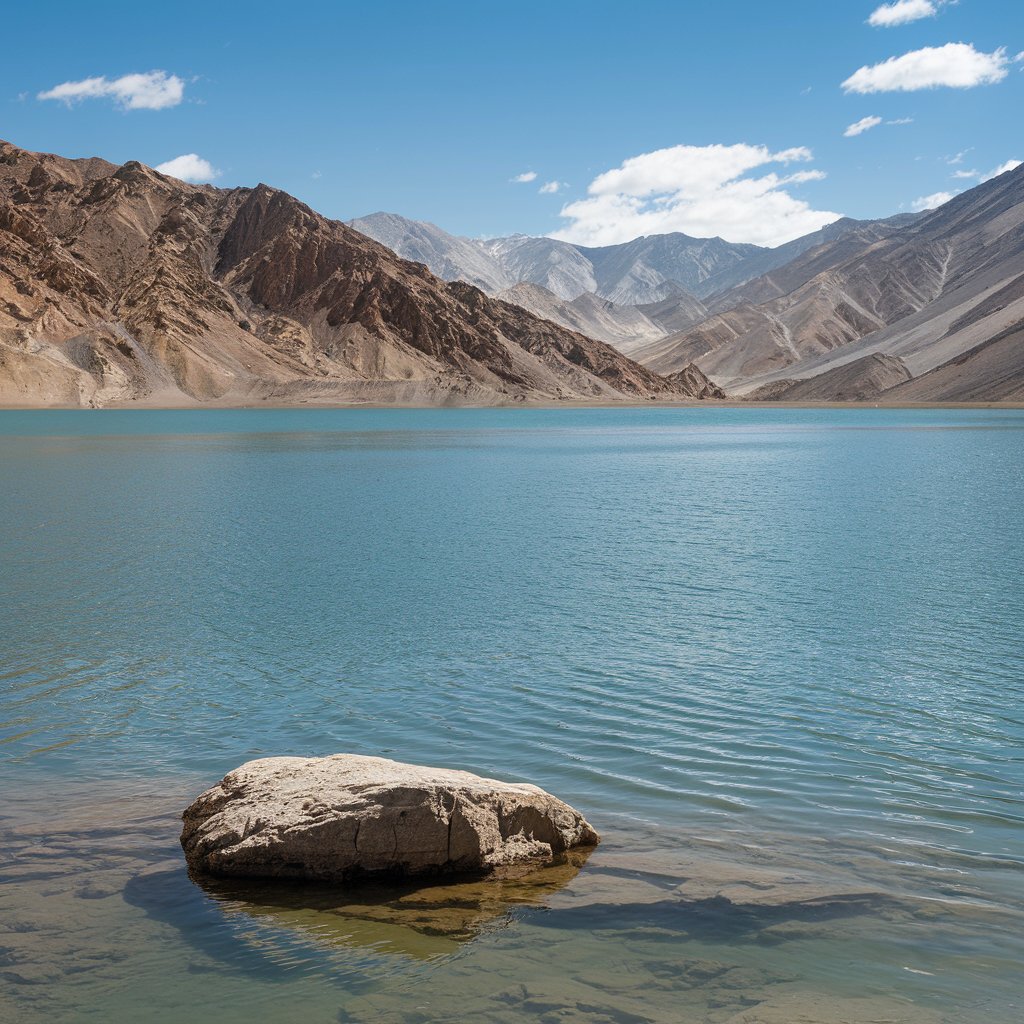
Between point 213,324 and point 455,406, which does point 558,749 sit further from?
point 213,324

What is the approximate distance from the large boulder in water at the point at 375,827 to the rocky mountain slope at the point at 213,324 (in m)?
148

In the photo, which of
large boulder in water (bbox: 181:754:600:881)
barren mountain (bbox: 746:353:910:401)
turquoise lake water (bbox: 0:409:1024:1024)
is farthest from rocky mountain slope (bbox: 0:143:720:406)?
large boulder in water (bbox: 181:754:600:881)

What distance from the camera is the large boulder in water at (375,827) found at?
8484 mm

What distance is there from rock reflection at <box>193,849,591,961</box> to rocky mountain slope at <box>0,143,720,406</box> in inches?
5837

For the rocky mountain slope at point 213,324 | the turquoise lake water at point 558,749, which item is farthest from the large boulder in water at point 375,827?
the rocky mountain slope at point 213,324

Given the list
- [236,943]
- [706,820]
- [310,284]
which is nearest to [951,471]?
[706,820]

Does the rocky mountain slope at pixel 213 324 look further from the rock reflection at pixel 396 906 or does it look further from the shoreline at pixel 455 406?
the rock reflection at pixel 396 906

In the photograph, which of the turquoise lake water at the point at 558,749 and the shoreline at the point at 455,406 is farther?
the shoreline at the point at 455,406

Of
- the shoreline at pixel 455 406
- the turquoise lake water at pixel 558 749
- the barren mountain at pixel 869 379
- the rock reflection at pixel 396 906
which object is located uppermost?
the barren mountain at pixel 869 379

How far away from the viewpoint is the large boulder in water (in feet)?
27.8

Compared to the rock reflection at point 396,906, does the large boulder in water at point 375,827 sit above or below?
above

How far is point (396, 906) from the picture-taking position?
8117 mm

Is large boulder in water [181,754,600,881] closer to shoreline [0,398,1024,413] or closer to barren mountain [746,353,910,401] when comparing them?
shoreline [0,398,1024,413]

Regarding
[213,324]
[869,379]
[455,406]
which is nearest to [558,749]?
[455,406]
